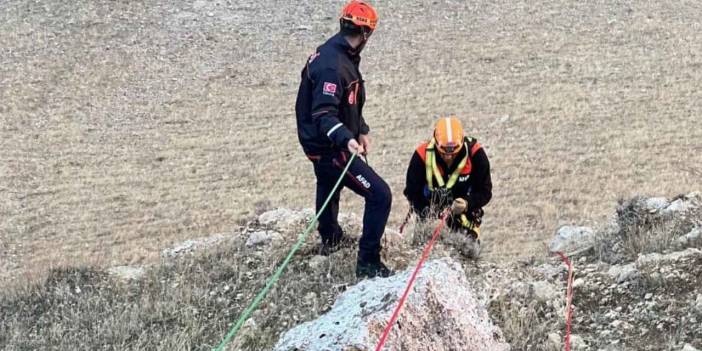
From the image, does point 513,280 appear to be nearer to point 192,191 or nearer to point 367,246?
point 367,246

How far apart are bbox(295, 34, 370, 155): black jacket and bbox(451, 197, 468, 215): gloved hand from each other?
1.30 meters

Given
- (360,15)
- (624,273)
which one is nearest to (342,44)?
(360,15)

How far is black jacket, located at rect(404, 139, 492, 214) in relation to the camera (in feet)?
21.5

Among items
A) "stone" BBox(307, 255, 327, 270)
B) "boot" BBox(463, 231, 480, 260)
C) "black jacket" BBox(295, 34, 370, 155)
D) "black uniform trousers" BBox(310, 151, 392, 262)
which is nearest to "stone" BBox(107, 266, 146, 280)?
"stone" BBox(307, 255, 327, 270)

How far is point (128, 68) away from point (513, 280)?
736 inches

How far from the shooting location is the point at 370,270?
529cm

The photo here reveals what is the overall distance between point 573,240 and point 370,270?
2387mm

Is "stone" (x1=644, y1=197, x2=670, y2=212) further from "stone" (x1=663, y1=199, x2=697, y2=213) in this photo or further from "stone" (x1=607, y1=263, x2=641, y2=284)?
"stone" (x1=607, y1=263, x2=641, y2=284)

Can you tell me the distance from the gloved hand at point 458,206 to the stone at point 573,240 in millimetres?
917

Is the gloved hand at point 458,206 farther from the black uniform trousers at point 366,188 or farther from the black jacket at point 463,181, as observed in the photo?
the black uniform trousers at point 366,188

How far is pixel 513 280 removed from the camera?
17.3 ft

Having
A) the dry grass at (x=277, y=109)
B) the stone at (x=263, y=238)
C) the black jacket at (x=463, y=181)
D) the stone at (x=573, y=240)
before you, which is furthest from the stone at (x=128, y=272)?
the stone at (x=573, y=240)

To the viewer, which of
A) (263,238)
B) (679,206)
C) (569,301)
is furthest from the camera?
(263,238)

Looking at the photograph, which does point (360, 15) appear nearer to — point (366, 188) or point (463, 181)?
point (366, 188)
